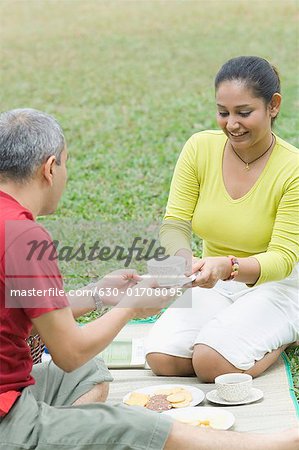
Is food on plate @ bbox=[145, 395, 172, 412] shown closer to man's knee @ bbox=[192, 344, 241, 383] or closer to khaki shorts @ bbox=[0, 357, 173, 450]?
man's knee @ bbox=[192, 344, 241, 383]

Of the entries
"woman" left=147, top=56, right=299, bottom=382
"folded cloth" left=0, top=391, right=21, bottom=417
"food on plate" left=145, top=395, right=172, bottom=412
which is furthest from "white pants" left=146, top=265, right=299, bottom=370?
"folded cloth" left=0, top=391, right=21, bottom=417

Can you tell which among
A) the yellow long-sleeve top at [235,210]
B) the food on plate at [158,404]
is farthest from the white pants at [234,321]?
the food on plate at [158,404]

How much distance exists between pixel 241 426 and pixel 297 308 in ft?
3.14

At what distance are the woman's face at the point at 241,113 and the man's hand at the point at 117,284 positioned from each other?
1024 millimetres

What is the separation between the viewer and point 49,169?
132 inches

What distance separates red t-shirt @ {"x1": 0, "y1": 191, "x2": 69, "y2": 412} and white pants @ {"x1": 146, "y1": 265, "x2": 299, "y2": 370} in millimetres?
1524

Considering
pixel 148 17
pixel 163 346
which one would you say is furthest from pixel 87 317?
pixel 148 17

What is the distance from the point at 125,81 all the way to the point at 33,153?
9486 mm

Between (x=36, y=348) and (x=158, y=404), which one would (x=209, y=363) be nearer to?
(x=158, y=404)

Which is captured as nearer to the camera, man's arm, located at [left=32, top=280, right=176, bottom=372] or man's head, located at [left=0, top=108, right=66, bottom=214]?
man's arm, located at [left=32, top=280, right=176, bottom=372]

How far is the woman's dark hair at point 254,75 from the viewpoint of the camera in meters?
4.48

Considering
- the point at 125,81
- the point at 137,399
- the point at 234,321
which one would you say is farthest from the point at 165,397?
the point at 125,81

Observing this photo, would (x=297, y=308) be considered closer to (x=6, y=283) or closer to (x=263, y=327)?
(x=263, y=327)

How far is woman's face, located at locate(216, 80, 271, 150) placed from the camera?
177 inches
